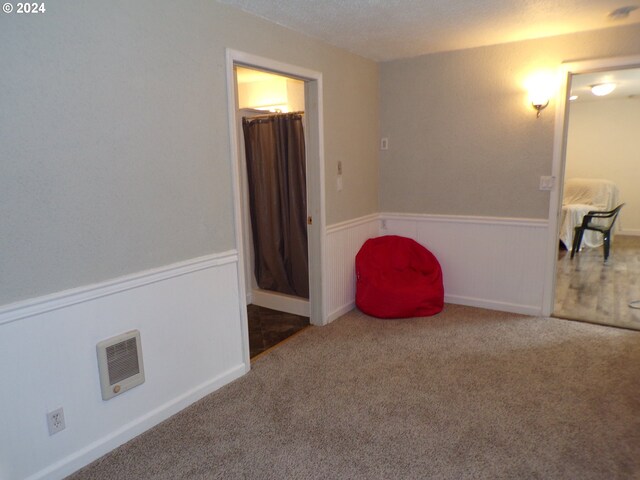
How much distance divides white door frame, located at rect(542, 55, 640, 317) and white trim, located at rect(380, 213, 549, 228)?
13cm

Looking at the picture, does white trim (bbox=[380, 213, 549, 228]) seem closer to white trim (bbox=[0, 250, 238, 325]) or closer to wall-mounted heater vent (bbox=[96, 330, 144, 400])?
white trim (bbox=[0, 250, 238, 325])

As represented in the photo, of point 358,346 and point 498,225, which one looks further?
point 498,225

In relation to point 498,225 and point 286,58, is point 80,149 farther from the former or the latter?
point 498,225

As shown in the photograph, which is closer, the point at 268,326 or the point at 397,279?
the point at 268,326

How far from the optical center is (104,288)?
6.72 ft

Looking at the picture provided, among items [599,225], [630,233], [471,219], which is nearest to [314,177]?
[471,219]

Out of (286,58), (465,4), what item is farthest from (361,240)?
(465,4)

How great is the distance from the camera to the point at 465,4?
2.70m

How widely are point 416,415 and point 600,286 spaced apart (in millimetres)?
3457

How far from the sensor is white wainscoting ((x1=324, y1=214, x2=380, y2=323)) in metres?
3.74

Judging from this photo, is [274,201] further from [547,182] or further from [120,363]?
[547,182]

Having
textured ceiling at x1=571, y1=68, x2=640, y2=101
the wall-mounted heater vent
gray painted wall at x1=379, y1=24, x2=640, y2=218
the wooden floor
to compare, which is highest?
textured ceiling at x1=571, y1=68, x2=640, y2=101

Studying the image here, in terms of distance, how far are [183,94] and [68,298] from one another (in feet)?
3.99

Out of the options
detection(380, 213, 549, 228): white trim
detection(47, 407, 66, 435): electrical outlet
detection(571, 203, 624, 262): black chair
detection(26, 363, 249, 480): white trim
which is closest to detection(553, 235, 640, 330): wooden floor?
detection(571, 203, 624, 262): black chair
